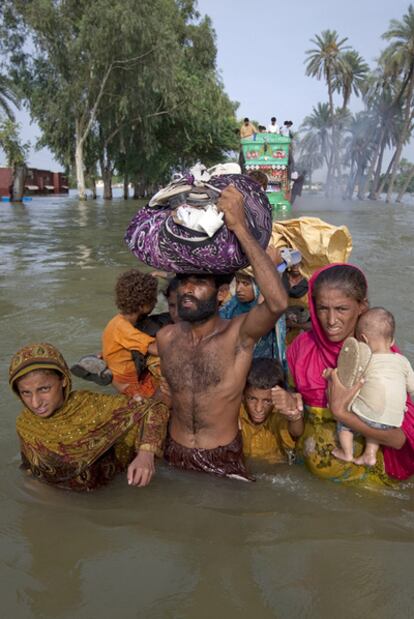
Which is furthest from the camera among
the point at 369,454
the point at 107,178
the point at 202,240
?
the point at 107,178

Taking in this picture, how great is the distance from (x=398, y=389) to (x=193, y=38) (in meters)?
36.0

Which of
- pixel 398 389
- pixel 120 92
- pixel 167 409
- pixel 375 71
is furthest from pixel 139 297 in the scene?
pixel 375 71

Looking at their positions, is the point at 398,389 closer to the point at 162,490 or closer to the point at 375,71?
the point at 162,490

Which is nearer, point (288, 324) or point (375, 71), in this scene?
point (288, 324)

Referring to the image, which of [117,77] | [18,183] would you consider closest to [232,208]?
[117,77]

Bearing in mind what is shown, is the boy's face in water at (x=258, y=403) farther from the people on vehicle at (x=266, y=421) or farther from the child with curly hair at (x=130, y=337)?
the child with curly hair at (x=130, y=337)

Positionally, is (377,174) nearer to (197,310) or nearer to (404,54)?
(404,54)

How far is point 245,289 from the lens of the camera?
360 centimetres

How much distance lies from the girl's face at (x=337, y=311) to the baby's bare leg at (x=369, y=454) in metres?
0.55

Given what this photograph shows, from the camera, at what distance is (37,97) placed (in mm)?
26578

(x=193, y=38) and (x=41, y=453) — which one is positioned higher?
(x=193, y=38)

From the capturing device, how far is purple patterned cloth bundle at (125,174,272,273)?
8.41 ft

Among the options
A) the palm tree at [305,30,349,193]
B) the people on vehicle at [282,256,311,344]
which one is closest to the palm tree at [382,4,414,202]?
the palm tree at [305,30,349,193]

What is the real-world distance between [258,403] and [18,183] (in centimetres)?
2885
